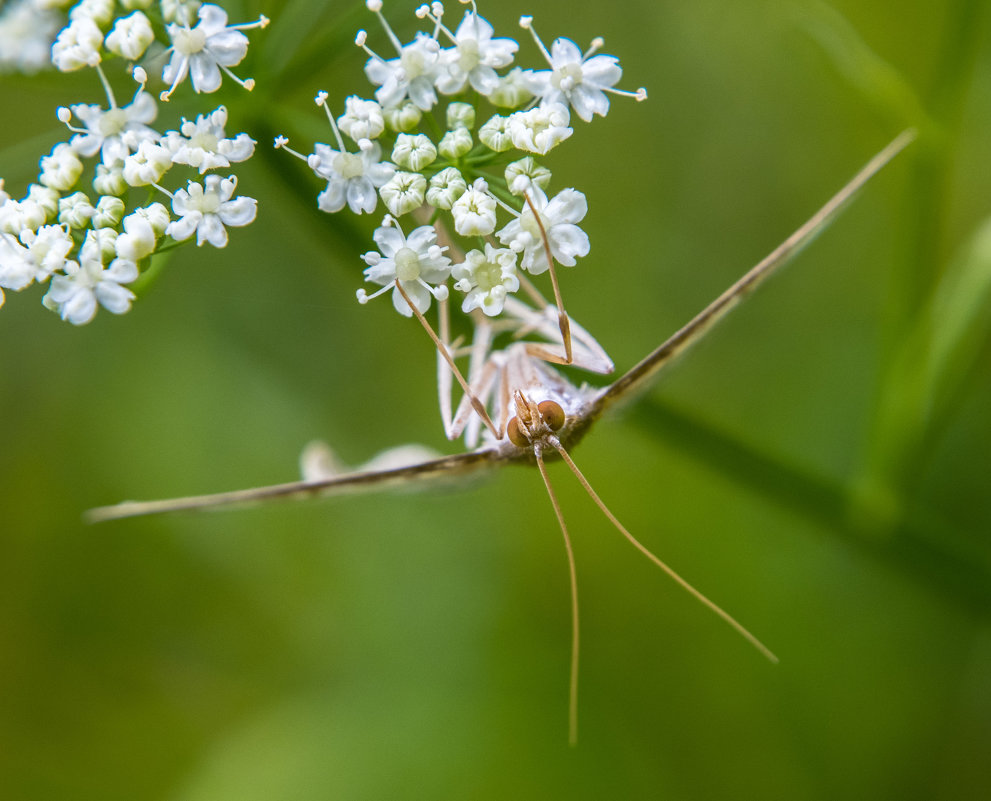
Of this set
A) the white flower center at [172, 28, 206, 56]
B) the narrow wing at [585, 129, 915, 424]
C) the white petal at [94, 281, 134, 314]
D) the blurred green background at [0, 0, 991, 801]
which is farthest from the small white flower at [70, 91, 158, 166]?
the blurred green background at [0, 0, 991, 801]

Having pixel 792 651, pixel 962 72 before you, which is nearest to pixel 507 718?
pixel 792 651

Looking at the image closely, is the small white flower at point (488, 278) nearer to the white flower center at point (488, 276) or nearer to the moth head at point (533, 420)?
the white flower center at point (488, 276)

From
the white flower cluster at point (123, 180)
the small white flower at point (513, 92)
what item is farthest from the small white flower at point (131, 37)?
the small white flower at point (513, 92)

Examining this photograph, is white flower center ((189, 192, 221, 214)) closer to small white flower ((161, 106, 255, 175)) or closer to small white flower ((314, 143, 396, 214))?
small white flower ((161, 106, 255, 175))

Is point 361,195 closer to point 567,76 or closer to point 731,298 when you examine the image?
point 567,76

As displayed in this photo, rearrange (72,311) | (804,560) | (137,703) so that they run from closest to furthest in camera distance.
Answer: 1. (72,311)
2. (804,560)
3. (137,703)

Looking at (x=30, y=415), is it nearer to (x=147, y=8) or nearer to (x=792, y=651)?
(x=147, y=8)

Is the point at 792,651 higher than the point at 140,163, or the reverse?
the point at 140,163
